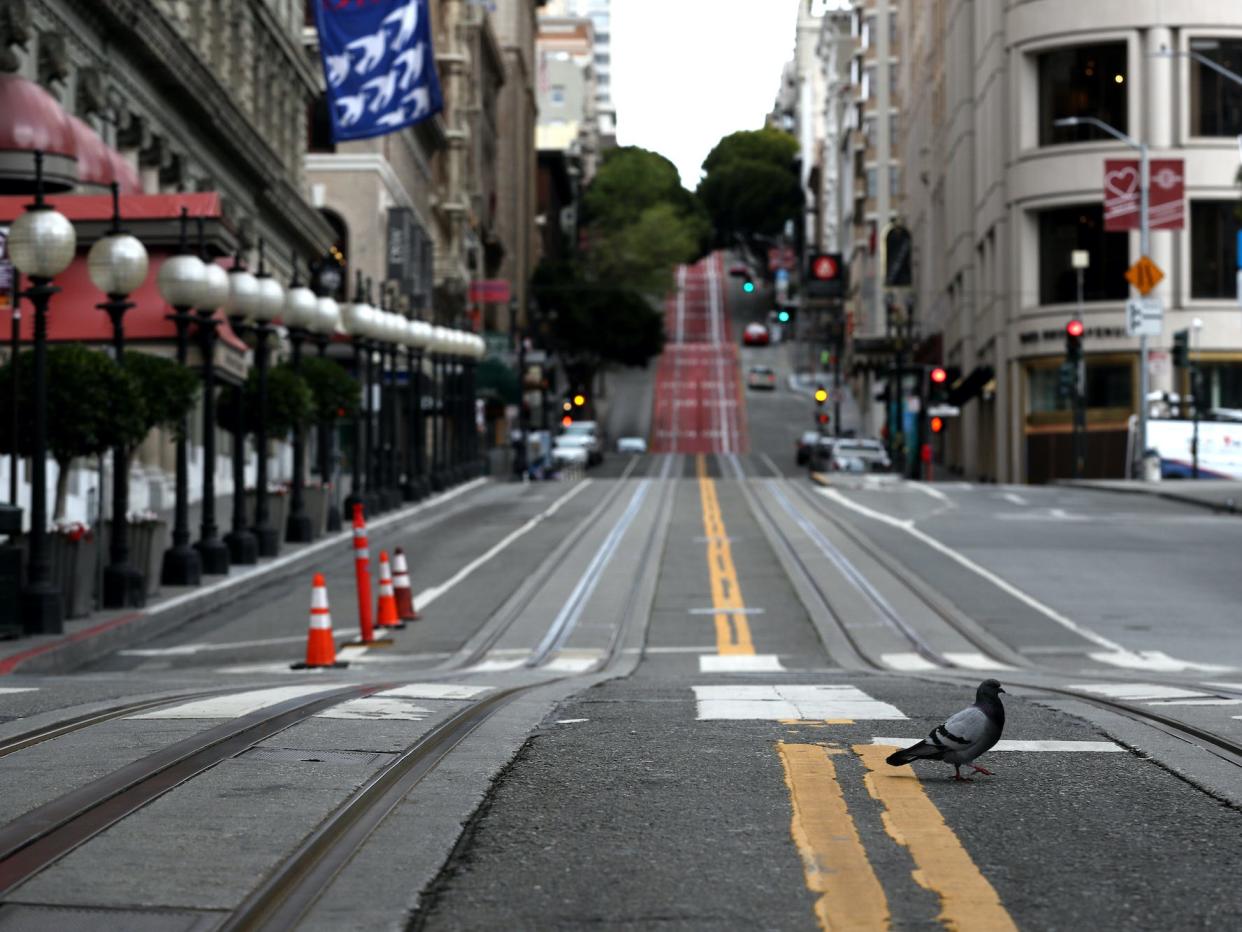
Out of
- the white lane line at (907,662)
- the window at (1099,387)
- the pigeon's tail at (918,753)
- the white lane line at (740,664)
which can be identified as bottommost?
the white lane line at (907,662)

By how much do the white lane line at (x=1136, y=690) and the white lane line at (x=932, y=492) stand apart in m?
29.9

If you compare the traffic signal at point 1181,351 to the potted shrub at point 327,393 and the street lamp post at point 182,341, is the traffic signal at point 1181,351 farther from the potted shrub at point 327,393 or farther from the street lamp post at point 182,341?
the street lamp post at point 182,341

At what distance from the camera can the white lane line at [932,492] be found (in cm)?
4633

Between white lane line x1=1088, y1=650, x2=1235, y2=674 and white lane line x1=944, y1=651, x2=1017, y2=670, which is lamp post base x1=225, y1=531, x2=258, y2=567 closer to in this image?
white lane line x1=944, y1=651, x2=1017, y2=670

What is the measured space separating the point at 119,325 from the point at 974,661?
10038 mm

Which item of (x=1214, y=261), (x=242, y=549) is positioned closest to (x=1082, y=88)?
(x=1214, y=261)

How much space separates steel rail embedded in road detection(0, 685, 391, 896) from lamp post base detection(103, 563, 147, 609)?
1197cm

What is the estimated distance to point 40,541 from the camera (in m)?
19.8

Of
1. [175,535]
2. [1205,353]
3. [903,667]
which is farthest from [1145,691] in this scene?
[1205,353]

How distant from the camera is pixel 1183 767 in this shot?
948 centimetres

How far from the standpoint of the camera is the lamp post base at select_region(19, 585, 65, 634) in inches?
774

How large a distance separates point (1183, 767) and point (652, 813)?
2804 millimetres

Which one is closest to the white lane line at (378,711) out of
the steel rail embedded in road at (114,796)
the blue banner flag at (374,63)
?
the steel rail embedded in road at (114,796)

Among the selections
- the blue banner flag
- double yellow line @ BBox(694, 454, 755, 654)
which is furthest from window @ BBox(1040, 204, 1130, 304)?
the blue banner flag
